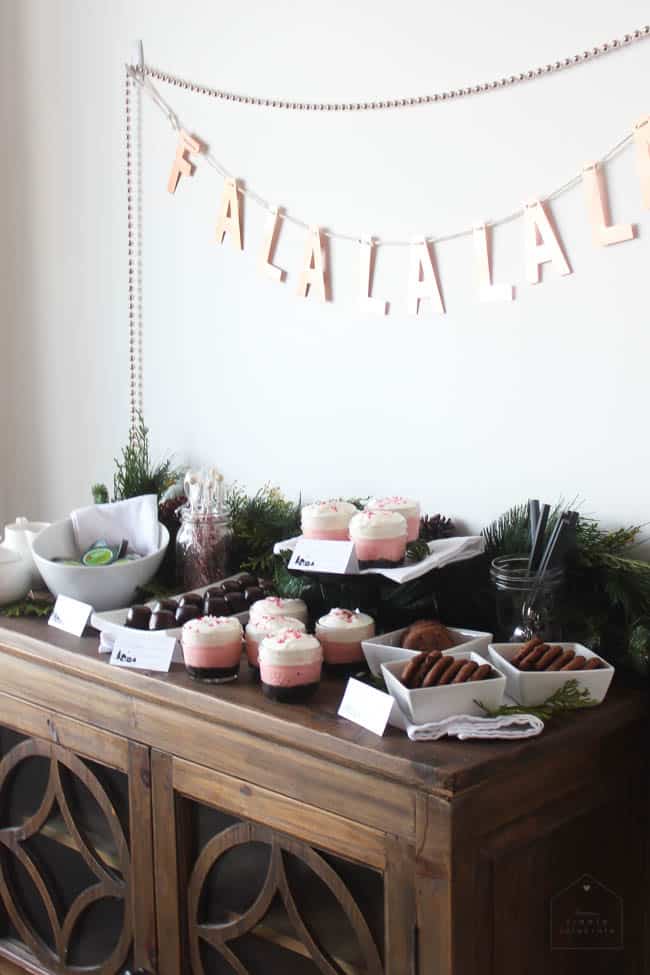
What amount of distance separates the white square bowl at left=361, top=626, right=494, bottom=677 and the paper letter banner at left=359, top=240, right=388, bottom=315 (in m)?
0.62

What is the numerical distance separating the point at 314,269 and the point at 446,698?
0.96m

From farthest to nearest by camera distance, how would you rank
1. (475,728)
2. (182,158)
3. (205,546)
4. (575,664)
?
1. (182,158)
2. (205,546)
3. (575,664)
4. (475,728)

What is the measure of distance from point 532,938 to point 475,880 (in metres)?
0.19

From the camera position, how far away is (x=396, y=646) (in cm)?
162

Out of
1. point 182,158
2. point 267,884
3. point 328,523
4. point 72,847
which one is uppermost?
point 182,158

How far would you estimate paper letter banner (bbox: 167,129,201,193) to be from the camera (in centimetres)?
225

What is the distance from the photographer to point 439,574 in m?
1.74

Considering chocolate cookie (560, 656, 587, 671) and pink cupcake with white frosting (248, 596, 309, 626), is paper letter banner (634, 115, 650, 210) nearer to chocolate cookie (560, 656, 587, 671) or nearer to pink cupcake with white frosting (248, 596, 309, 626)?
chocolate cookie (560, 656, 587, 671)

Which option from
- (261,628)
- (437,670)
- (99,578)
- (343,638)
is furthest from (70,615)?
(437,670)

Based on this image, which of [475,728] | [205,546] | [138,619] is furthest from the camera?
[205,546]

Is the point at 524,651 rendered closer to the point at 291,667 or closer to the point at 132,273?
the point at 291,667

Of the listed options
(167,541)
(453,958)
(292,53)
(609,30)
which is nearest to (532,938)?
(453,958)

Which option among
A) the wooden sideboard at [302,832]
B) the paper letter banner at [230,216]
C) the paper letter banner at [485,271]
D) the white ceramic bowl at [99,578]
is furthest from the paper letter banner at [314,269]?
the wooden sideboard at [302,832]

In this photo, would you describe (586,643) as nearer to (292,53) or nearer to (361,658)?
(361,658)
